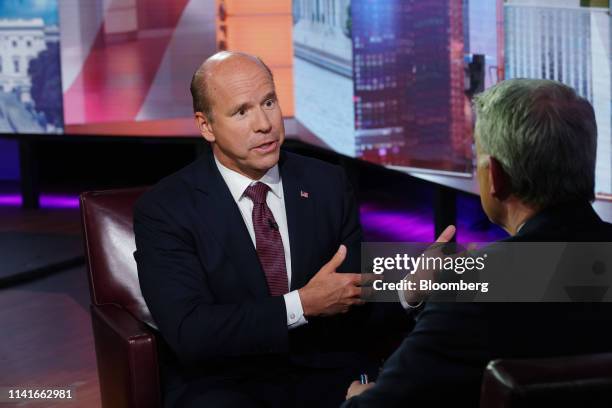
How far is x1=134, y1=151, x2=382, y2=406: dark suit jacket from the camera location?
1.91 metres

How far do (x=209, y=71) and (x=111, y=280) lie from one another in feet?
2.18

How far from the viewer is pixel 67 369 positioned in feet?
12.2

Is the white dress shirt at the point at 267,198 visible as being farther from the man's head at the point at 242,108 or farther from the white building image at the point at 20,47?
the white building image at the point at 20,47

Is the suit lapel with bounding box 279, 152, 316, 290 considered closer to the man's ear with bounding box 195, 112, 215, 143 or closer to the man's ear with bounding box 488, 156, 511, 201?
the man's ear with bounding box 195, 112, 215, 143

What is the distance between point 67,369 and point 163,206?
1907 mm

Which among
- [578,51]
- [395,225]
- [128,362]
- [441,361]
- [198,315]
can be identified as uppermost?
[578,51]

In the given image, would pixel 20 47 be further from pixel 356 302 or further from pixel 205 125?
pixel 356 302

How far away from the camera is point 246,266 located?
6.75 ft

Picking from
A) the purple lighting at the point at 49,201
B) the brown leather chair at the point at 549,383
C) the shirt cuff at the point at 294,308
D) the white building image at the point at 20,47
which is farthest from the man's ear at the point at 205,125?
the purple lighting at the point at 49,201

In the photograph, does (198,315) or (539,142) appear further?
(198,315)

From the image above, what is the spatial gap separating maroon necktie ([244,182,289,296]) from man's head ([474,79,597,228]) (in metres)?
0.83

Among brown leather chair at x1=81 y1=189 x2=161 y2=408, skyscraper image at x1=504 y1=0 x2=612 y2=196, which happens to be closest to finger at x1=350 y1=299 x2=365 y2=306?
brown leather chair at x1=81 y1=189 x2=161 y2=408

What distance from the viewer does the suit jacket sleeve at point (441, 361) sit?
125cm

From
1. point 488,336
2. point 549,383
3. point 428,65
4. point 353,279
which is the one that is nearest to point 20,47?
point 428,65
